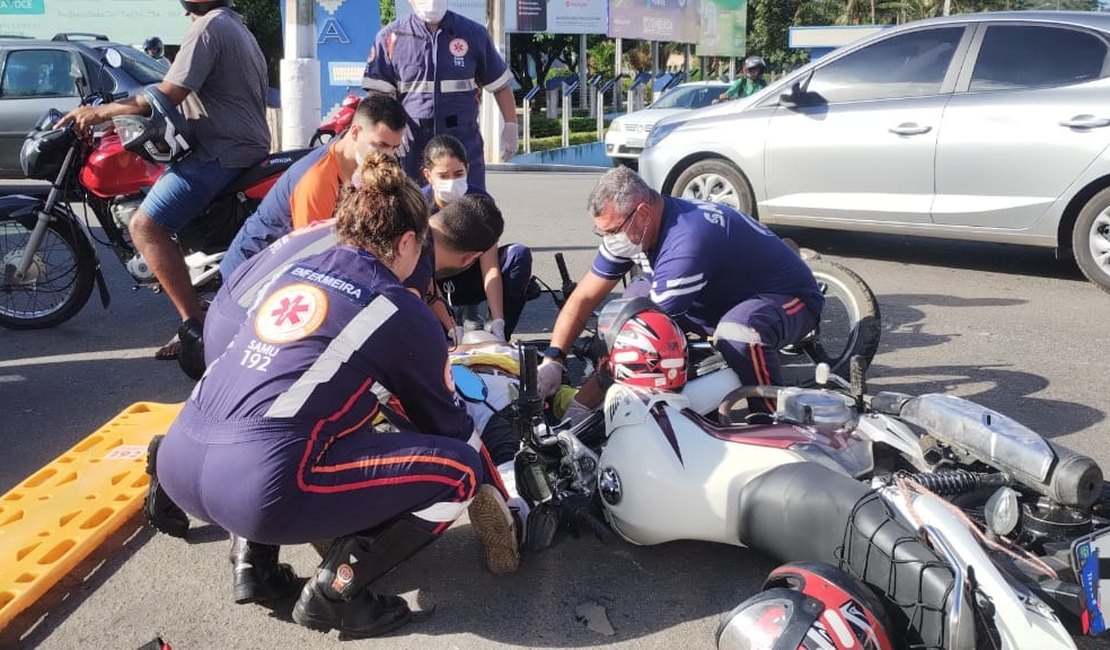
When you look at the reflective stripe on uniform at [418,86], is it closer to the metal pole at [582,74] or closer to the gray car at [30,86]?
the gray car at [30,86]

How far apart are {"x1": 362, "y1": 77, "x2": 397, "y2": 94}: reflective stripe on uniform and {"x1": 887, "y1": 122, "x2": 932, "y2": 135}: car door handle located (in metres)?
3.43

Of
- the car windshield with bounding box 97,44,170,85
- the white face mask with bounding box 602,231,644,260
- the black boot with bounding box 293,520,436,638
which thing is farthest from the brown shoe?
the car windshield with bounding box 97,44,170,85

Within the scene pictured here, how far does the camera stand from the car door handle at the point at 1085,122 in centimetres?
636

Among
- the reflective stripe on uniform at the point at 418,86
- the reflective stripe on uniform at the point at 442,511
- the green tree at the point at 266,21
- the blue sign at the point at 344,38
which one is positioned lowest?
the reflective stripe on uniform at the point at 442,511

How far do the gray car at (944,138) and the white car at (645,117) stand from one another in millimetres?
8433

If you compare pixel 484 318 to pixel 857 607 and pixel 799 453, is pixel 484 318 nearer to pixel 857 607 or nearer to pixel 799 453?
pixel 799 453

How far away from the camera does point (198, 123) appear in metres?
5.27

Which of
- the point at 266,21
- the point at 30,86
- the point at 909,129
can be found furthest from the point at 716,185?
the point at 266,21

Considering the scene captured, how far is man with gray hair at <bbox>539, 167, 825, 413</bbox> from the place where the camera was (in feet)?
13.6

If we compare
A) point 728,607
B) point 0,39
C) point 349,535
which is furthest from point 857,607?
point 0,39

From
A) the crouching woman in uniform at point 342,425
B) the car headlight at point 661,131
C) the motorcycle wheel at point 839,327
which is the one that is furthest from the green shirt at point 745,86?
the crouching woman in uniform at point 342,425

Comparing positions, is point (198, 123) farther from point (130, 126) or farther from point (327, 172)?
point (327, 172)

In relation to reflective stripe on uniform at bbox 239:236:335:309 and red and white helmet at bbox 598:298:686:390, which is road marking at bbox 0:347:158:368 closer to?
reflective stripe on uniform at bbox 239:236:335:309

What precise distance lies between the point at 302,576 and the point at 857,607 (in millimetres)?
1801
